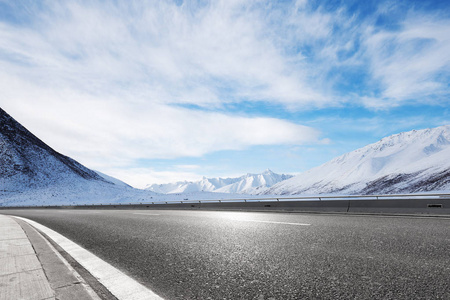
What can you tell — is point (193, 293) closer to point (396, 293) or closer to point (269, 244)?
point (396, 293)

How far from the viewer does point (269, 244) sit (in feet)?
15.0

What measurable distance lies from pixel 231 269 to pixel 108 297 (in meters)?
1.43

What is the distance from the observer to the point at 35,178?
93.4 meters

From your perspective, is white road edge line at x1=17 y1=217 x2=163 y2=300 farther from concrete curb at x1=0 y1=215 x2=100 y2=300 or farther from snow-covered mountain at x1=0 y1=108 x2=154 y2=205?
snow-covered mountain at x1=0 y1=108 x2=154 y2=205

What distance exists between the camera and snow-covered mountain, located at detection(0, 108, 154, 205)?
80688mm

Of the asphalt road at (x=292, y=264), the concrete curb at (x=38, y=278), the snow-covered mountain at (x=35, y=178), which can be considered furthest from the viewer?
the snow-covered mountain at (x=35, y=178)

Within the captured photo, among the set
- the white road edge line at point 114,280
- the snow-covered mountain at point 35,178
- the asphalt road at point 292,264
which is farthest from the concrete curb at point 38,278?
the snow-covered mountain at point 35,178

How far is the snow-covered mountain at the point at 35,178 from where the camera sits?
80688mm

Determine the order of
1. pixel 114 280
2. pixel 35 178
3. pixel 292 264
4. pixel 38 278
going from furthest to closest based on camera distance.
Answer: pixel 35 178, pixel 292 264, pixel 114 280, pixel 38 278

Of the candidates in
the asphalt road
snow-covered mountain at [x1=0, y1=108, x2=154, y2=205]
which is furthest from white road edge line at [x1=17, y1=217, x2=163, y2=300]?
snow-covered mountain at [x1=0, y1=108, x2=154, y2=205]

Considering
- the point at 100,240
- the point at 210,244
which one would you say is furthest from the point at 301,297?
the point at 100,240

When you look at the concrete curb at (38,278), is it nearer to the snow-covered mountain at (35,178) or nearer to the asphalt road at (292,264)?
the asphalt road at (292,264)

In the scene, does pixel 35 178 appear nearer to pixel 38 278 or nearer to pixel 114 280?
pixel 38 278

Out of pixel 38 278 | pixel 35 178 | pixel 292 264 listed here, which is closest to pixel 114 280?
pixel 38 278
